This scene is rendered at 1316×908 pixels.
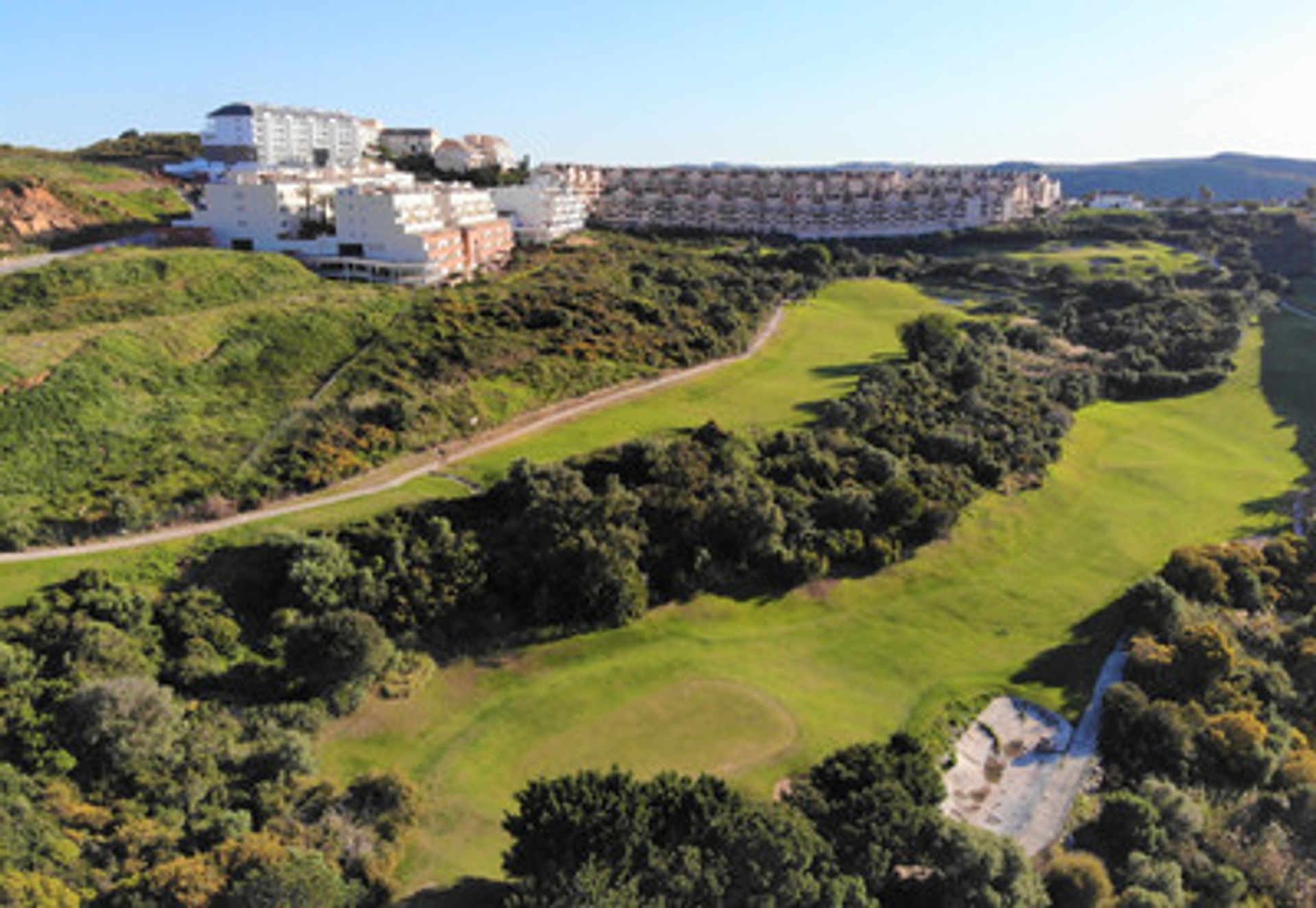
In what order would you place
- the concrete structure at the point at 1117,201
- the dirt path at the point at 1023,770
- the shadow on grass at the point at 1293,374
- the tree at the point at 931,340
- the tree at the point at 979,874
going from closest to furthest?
the tree at the point at 979,874, the dirt path at the point at 1023,770, the tree at the point at 931,340, the shadow on grass at the point at 1293,374, the concrete structure at the point at 1117,201

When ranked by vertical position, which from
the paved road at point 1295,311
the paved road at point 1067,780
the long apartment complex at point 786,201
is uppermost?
the long apartment complex at point 786,201

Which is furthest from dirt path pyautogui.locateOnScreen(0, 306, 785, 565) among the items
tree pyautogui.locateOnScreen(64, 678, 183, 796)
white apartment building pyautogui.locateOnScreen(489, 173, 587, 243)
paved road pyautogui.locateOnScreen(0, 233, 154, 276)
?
white apartment building pyautogui.locateOnScreen(489, 173, 587, 243)

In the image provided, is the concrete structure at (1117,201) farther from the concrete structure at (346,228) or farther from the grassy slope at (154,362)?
the grassy slope at (154,362)

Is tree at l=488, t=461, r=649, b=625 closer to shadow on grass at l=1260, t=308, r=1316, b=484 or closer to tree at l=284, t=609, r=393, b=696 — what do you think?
tree at l=284, t=609, r=393, b=696

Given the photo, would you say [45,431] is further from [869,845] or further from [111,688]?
[869,845]

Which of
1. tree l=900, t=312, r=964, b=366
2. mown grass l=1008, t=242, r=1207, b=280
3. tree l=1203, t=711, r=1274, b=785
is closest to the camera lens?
tree l=1203, t=711, r=1274, b=785

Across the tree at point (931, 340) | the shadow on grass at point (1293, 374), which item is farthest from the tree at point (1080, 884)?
the shadow on grass at point (1293, 374)

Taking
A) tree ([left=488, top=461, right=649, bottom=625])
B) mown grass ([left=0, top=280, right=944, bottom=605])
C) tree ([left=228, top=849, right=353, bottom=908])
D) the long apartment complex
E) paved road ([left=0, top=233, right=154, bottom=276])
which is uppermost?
the long apartment complex
